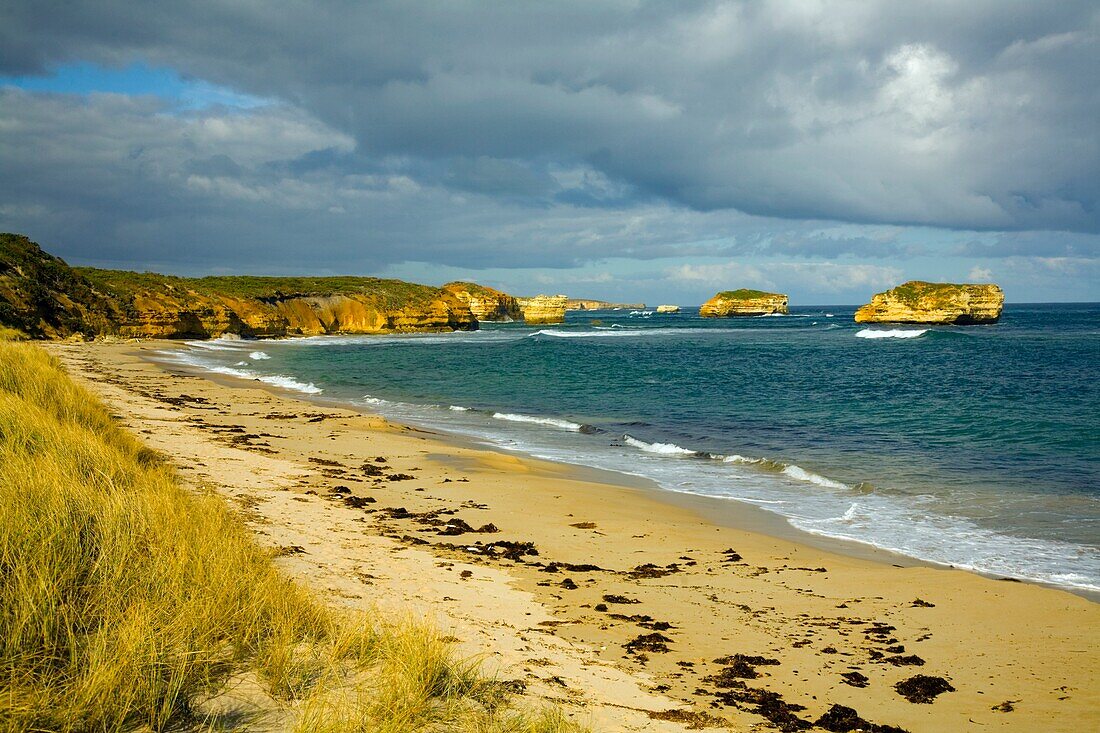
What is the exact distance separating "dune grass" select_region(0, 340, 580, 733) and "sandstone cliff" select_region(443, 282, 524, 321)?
116376 mm

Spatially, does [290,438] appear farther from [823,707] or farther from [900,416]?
→ [900,416]

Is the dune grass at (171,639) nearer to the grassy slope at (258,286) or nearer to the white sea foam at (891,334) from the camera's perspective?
the grassy slope at (258,286)

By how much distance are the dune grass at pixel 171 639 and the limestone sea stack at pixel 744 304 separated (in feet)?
544

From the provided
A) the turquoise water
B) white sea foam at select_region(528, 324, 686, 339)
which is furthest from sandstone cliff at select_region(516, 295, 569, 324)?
the turquoise water

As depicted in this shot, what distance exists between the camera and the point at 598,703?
15.7 ft

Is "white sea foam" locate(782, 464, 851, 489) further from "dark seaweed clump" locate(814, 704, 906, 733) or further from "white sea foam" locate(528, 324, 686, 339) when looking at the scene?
"white sea foam" locate(528, 324, 686, 339)

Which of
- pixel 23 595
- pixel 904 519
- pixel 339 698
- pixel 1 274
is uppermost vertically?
pixel 1 274

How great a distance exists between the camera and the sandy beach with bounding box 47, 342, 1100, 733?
519 cm

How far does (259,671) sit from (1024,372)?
138 ft


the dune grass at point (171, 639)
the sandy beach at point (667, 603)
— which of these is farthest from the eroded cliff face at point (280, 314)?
the dune grass at point (171, 639)

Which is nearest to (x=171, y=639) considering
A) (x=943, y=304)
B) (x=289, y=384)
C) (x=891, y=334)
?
(x=289, y=384)

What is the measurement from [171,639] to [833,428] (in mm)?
20256

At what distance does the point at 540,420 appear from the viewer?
23.3 metres

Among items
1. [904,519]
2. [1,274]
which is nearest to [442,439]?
[904,519]
